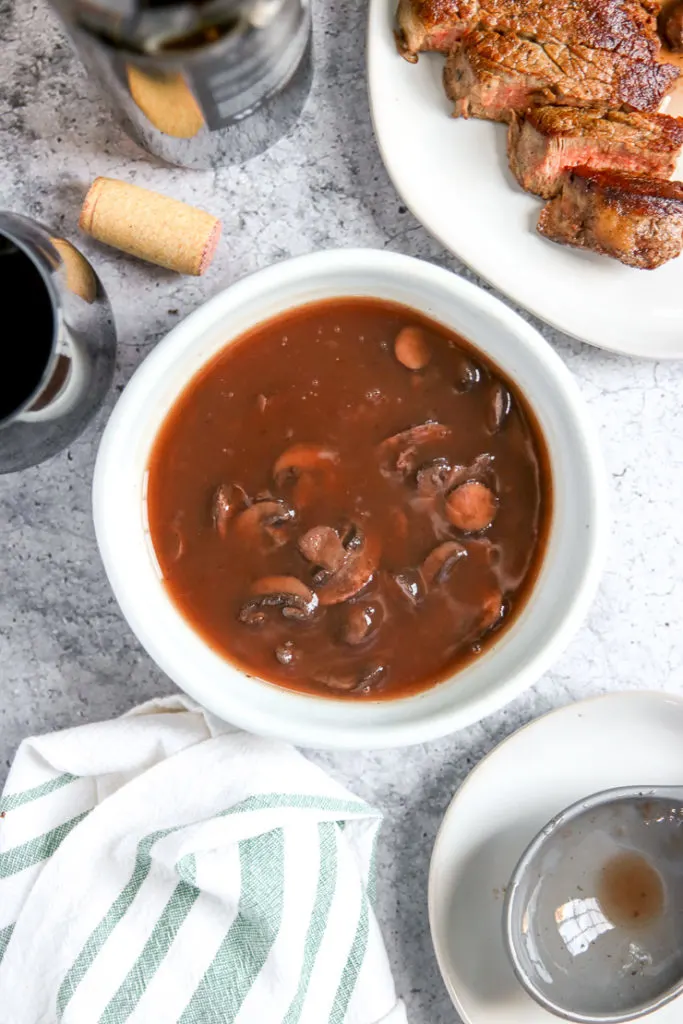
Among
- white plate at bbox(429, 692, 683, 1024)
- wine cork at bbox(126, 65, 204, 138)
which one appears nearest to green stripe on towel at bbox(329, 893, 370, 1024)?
white plate at bbox(429, 692, 683, 1024)

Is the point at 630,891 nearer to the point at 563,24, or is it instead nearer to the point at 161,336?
the point at 161,336

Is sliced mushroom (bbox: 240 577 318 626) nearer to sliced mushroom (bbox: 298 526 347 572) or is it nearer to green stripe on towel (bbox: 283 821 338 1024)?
sliced mushroom (bbox: 298 526 347 572)

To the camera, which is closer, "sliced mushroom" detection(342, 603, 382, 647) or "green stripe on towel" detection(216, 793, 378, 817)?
"sliced mushroom" detection(342, 603, 382, 647)

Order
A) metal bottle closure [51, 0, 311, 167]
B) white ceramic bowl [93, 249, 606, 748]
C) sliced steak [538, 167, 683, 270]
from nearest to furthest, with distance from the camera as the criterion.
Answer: metal bottle closure [51, 0, 311, 167], white ceramic bowl [93, 249, 606, 748], sliced steak [538, 167, 683, 270]

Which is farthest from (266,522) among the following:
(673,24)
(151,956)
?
(673,24)

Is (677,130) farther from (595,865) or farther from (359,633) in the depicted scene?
(595,865)
